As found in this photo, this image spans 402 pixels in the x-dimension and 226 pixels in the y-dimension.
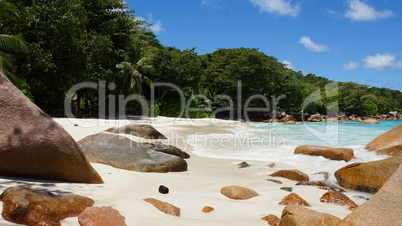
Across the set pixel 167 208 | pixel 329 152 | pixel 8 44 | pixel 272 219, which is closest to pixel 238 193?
pixel 272 219

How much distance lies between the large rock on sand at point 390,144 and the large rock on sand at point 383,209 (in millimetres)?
6263

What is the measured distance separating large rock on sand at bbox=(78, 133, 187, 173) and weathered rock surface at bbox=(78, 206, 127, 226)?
2545 mm

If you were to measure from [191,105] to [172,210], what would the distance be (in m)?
26.8

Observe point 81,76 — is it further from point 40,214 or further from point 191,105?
point 40,214

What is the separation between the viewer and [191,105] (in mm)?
29578

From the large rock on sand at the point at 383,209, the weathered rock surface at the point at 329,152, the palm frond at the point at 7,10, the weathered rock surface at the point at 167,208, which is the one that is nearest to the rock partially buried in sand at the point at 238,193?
the weathered rock surface at the point at 167,208

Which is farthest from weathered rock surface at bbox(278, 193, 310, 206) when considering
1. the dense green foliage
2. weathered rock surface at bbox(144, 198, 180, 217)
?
the dense green foliage

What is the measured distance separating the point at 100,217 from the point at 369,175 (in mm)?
4236

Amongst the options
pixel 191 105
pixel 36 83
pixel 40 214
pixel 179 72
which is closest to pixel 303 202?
pixel 40 214

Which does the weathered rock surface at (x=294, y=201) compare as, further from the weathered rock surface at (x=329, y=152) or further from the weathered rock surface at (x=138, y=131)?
the weathered rock surface at (x=138, y=131)

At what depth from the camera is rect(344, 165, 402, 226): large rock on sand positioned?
7.68 ft

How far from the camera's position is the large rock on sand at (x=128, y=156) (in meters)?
5.07

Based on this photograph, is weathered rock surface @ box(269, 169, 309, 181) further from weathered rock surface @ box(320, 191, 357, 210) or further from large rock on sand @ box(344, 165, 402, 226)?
large rock on sand @ box(344, 165, 402, 226)

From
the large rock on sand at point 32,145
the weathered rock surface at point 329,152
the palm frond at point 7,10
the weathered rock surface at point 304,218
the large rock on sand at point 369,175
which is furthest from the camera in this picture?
the palm frond at point 7,10
